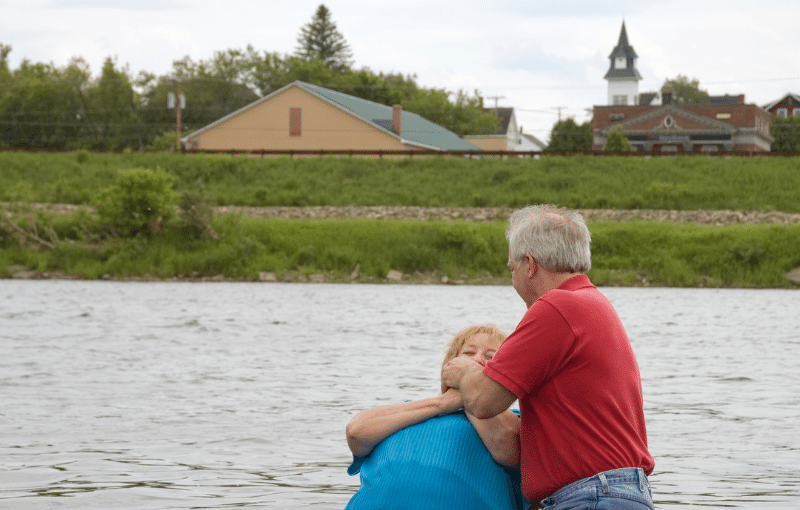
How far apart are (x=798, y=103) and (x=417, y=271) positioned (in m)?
82.5

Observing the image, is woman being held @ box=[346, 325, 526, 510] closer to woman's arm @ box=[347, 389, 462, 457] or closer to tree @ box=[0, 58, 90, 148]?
woman's arm @ box=[347, 389, 462, 457]

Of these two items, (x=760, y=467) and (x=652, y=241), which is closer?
(x=760, y=467)

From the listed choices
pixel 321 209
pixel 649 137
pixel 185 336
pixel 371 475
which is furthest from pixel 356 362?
pixel 649 137

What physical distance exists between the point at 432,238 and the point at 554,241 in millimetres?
39801

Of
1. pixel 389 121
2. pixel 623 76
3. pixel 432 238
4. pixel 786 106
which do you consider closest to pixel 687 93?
pixel 786 106

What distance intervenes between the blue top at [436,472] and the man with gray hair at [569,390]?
161 mm

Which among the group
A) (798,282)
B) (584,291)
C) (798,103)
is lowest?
(798,282)

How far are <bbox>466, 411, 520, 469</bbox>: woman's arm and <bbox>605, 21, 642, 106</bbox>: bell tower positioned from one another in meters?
144

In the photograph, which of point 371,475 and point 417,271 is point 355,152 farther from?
point 371,475

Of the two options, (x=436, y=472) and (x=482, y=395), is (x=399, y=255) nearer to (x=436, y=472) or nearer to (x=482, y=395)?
(x=436, y=472)

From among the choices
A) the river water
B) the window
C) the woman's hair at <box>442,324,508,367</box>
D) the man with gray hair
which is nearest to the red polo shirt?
the man with gray hair

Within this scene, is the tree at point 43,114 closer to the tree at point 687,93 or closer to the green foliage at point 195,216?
the green foliage at point 195,216

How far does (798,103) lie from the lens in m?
112

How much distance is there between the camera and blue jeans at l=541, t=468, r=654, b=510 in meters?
4.07
